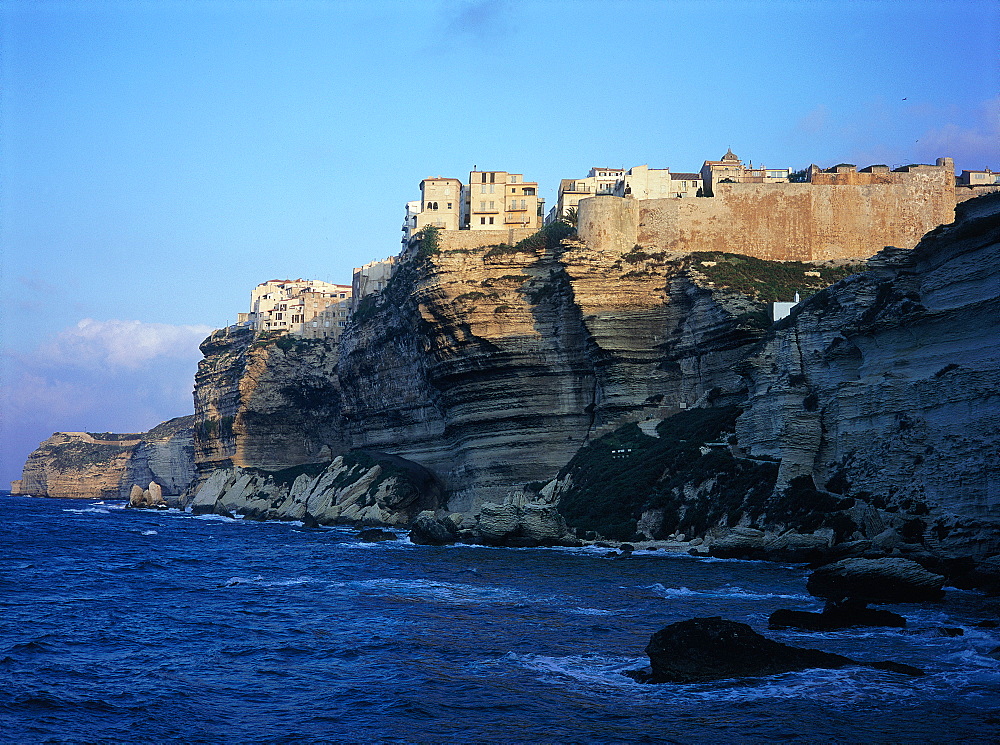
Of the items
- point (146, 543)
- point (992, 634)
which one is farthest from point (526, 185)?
point (992, 634)

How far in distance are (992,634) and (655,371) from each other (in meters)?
40.2

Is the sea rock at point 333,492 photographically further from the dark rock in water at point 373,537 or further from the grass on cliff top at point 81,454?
the grass on cliff top at point 81,454

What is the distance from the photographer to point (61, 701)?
1856 cm

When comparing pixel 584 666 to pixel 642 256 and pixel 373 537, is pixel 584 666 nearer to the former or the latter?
pixel 373 537

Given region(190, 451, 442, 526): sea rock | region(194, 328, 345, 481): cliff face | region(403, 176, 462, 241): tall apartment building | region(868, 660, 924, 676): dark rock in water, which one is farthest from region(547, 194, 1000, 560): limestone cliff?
region(194, 328, 345, 481): cliff face

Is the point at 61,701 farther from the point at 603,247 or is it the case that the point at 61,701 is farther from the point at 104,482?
the point at 104,482

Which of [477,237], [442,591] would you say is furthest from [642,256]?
[442,591]

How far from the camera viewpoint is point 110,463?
163500 mm

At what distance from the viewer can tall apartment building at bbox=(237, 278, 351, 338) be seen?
118m

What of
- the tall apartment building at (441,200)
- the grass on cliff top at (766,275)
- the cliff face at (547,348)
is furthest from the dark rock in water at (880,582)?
the tall apartment building at (441,200)

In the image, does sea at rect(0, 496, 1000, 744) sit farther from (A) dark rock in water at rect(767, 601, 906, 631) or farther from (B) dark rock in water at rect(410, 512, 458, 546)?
(B) dark rock in water at rect(410, 512, 458, 546)

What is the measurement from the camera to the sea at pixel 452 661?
16.3 meters

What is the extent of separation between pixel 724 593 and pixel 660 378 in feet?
108

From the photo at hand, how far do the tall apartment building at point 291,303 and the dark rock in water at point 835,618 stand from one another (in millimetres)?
92679
